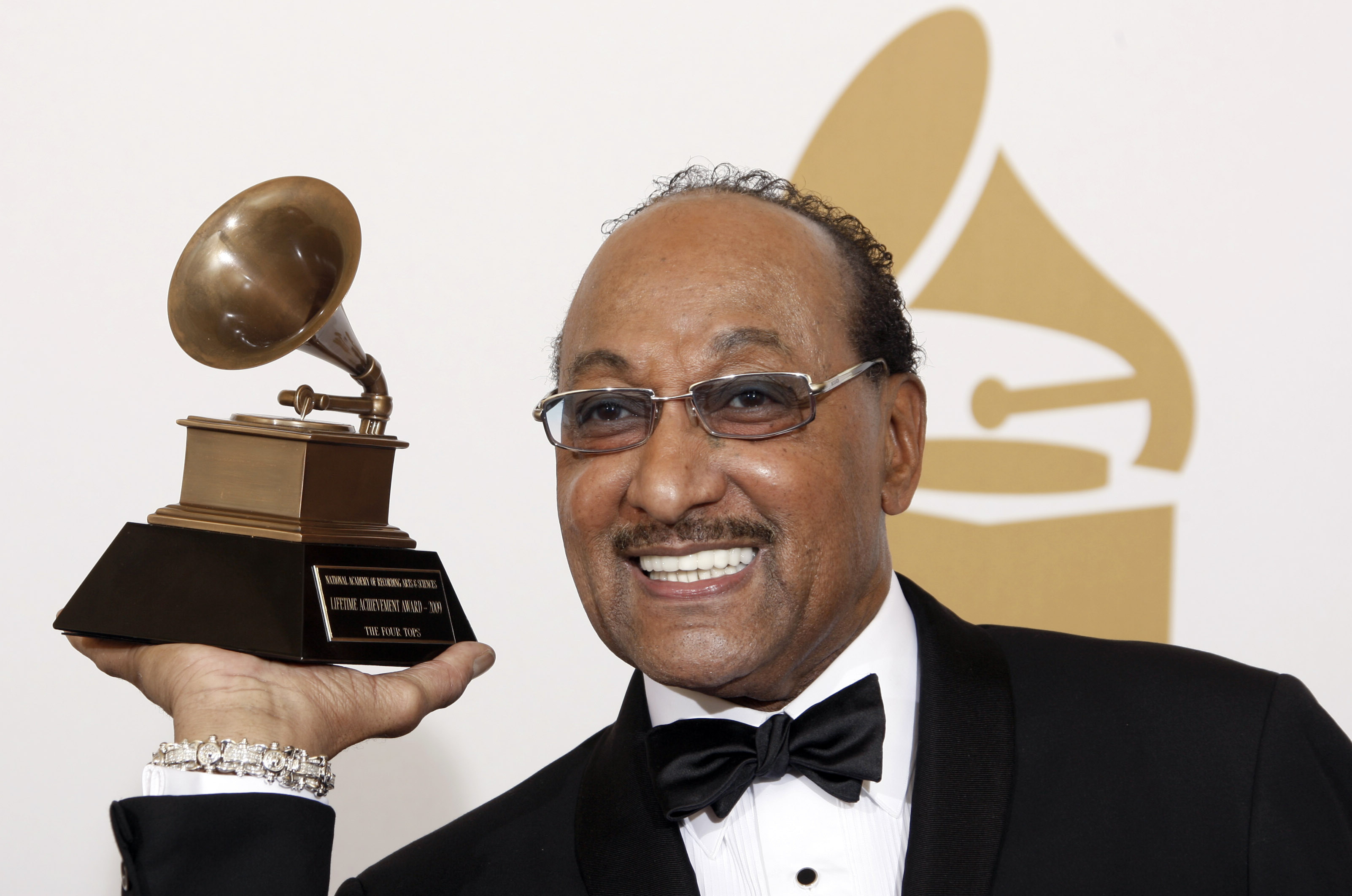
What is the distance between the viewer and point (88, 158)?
3248mm

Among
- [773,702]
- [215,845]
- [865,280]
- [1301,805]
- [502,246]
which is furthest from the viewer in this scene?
[502,246]

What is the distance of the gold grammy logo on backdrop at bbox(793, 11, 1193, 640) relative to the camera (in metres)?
3.42

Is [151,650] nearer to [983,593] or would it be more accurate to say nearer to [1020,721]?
[1020,721]

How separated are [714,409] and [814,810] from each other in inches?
25.3

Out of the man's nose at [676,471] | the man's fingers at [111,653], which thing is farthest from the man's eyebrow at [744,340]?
the man's fingers at [111,653]

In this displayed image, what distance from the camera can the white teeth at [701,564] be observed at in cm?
194

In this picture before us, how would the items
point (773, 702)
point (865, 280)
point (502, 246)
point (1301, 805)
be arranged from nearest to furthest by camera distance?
point (1301, 805) < point (773, 702) < point (865, 280) < point (502, 246)

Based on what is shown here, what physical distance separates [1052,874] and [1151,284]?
2068 millimetres

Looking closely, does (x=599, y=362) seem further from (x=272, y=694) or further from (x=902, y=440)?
(x=272, y=694)

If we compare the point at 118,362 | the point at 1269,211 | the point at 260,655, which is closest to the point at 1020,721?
the point at 260,655

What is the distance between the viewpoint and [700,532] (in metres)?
1.92

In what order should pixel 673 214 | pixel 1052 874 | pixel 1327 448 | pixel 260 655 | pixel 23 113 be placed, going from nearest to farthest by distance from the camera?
1. pixel 1052 874
2. pixel 260 655
3. pixel 673 214
4. pixel 23 113
5. pixel 1327 448

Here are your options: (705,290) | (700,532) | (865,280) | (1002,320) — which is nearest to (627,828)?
(700,532)


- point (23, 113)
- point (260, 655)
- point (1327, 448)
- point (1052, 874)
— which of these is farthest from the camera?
point (1327, 448)
